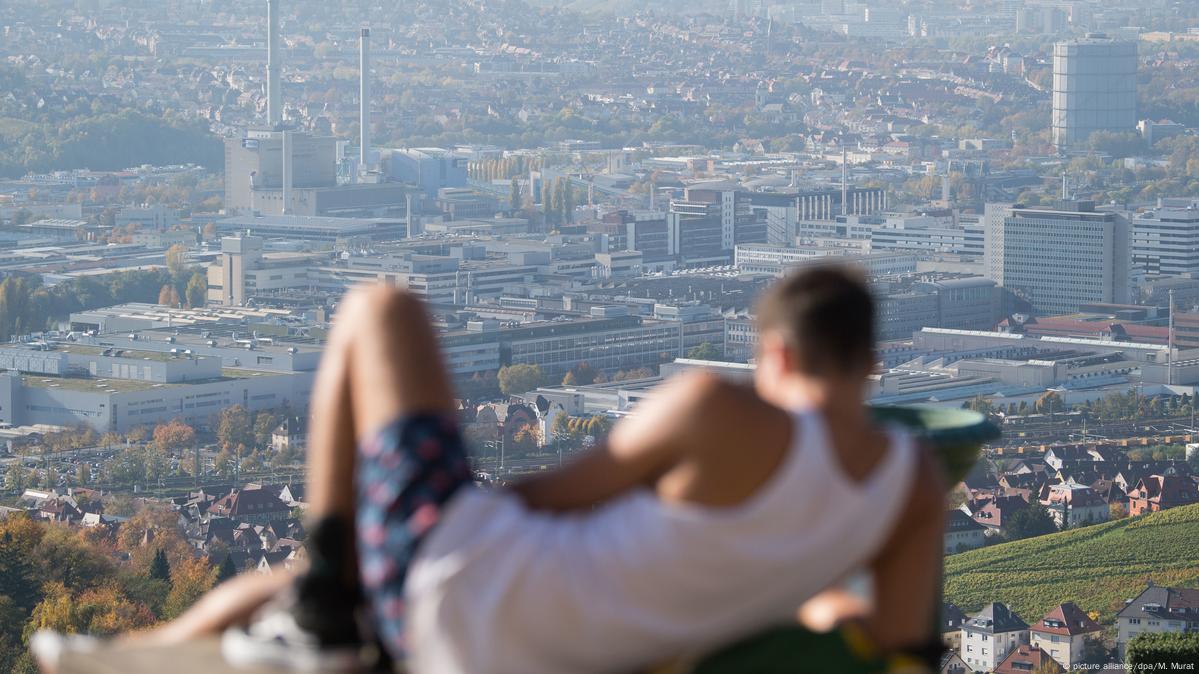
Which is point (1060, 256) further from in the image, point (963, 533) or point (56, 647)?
point (56, 647)

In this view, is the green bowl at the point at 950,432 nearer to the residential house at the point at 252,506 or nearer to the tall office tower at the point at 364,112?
the residential house at the point at 252,506

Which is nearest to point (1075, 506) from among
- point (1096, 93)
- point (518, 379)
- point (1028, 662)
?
point (1028, 662)

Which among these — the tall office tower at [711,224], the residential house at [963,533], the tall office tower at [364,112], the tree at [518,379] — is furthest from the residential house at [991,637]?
the tall office tower at [364,112]

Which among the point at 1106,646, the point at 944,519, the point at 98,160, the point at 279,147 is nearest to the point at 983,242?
the point at 279,147

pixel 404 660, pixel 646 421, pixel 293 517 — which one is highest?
pixel 646 421

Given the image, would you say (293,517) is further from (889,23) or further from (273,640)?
(889,23)

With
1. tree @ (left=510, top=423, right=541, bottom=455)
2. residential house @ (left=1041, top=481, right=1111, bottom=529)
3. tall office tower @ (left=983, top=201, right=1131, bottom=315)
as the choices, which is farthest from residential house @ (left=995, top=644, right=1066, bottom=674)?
tall office tower @ (left=983, top=201, right=1131, bottom=315)
